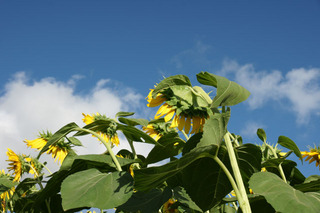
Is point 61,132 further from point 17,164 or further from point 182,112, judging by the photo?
point 17,164

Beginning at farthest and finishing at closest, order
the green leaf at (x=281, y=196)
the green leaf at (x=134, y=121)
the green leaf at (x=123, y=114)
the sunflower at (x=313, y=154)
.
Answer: the sunflower at (x=313, y=154), the green leaf at (x=123, y=114), the green leaf at (x=134, y=121), the green leaf at (x=281, y=196)

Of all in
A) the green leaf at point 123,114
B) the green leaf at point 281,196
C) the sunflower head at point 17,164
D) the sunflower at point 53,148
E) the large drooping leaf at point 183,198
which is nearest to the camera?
the green leaf at point 281,196

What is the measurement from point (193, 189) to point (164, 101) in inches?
15.6

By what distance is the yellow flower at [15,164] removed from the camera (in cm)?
318

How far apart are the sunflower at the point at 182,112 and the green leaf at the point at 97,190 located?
0.33 metres

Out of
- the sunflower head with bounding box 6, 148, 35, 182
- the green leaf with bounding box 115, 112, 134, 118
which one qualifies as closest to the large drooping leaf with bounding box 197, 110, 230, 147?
the green leaf with bounding box 115, 112, 134, 118

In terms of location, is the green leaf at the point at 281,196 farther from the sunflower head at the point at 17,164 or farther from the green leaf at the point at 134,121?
the sunflower head at the point at 17,164

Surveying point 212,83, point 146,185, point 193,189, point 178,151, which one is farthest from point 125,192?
point 212,83

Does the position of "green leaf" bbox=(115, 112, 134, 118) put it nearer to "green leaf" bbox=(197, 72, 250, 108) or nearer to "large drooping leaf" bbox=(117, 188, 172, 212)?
"large drooping leaf" bbox=(117, 188, 172, 212)

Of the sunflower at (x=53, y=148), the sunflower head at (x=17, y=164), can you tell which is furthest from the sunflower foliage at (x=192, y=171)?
the sunflower head at (x=17, y=164)

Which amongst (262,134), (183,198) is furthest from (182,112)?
(262,134)

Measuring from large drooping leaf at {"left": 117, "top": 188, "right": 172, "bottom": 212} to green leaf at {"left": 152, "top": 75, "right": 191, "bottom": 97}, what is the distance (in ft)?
1.24

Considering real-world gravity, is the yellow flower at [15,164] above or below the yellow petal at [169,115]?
above

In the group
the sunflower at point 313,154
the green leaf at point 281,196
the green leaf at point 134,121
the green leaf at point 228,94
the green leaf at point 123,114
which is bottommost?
the green leaf at point 281,196
